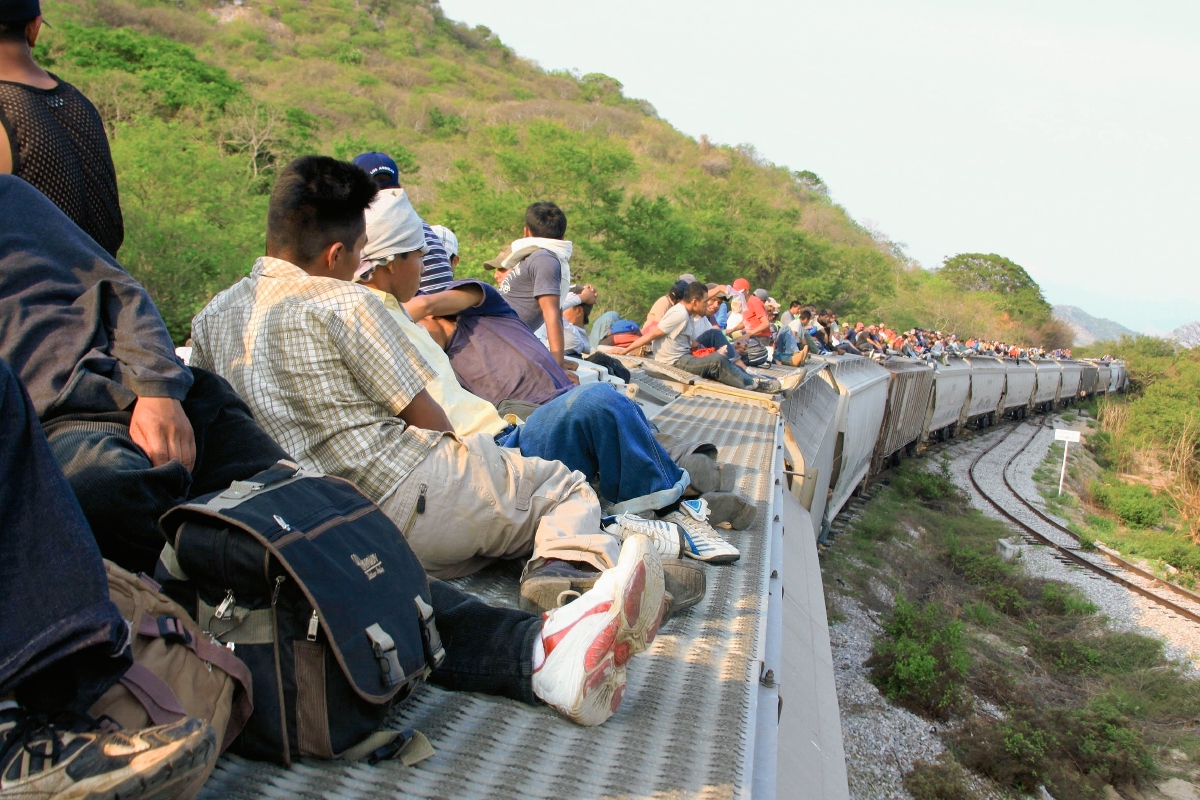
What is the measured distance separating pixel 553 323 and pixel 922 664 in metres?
4.73

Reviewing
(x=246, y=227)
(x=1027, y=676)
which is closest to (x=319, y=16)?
(x=246, y=227)

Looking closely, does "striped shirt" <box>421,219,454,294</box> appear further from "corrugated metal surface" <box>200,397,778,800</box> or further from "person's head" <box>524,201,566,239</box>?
"corrugated metal surface" <box>200,397,778,800</box>

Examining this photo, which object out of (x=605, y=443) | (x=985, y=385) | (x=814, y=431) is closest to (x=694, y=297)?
(x=814, y=431)

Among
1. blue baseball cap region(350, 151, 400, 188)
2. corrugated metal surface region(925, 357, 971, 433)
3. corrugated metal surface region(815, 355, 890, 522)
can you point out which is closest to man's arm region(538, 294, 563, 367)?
blue baseball cap region(350, 151, 400, 188)

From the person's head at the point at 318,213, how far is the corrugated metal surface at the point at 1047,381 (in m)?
32.7

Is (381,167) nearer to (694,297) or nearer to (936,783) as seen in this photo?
(936,783)

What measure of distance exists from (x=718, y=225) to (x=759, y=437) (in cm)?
3228

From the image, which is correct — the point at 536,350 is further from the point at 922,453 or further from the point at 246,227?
the point at 922,453

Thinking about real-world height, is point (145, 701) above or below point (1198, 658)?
above

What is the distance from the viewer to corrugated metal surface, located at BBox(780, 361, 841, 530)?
727 cm

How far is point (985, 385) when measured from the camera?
2480 centimetres

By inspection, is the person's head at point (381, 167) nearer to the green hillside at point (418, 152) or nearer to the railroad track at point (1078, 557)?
the green hillside at point (418, 152)

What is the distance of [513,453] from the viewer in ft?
8.86

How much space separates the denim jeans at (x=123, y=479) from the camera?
177 centimetres
